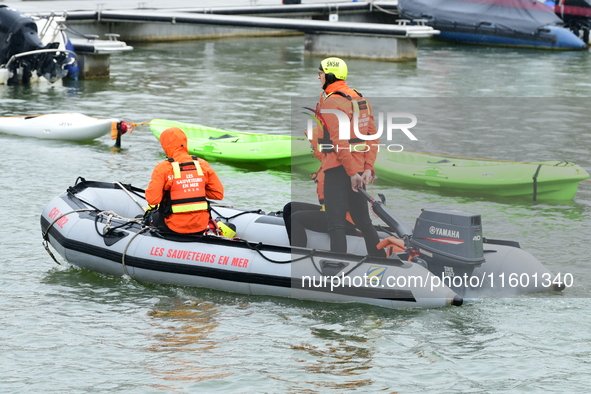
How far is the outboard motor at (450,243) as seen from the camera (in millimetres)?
6781

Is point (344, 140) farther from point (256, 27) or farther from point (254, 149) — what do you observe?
point (256, 27)

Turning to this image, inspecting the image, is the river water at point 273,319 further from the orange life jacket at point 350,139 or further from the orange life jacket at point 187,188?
the orange life jacket at point 350,139

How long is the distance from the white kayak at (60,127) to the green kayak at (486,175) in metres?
4.78

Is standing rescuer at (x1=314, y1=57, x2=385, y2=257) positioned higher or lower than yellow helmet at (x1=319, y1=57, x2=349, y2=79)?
lower

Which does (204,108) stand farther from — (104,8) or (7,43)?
(104,8)

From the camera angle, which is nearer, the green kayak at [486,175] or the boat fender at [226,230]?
the boat fender at [226,230]

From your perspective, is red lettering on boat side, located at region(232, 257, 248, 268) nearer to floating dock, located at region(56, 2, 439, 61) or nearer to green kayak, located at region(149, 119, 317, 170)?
green kayak, located at region(149, 119, 317, 170)

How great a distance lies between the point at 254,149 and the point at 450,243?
614cm

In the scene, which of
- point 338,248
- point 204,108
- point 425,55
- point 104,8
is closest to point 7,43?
point 204,108

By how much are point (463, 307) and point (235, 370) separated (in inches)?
80.5

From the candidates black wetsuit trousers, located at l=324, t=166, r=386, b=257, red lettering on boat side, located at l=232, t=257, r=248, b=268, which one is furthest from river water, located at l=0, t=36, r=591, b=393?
black wetsuit trousers, located at l=324, t=166, r=386, b=257

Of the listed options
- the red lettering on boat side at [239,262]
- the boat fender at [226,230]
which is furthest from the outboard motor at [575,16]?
the red lettering on boat side at [239,262]

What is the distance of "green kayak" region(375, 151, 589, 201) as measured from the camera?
35.0 ft

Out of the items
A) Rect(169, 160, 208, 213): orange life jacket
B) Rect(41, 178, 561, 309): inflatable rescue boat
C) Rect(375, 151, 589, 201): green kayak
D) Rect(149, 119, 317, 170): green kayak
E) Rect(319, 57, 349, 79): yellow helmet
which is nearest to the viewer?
Rect(41, 178, 561, 309): inflatable rescue boat
